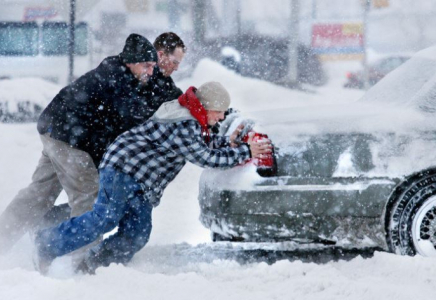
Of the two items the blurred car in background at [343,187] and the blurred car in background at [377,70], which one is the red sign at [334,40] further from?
the blurred car in background at [343,187]

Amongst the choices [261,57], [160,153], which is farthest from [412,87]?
[261,57]

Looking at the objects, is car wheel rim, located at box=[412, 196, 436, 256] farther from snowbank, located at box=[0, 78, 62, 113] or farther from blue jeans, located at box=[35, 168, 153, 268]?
snowbank, located at box=[0, 78, 62, 113]

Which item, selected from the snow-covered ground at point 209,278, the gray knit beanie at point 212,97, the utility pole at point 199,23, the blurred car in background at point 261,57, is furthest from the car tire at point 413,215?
the blurred car in background at point 261,57

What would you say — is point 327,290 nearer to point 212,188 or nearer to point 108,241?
point 212,188

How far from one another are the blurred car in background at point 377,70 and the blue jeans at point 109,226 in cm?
2093

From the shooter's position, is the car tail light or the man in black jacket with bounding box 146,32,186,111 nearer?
the car tail light

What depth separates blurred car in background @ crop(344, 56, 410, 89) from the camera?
82.3 ft

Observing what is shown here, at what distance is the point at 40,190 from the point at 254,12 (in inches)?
1018

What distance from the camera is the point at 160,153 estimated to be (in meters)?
4.69

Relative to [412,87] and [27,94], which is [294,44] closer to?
[27,94]

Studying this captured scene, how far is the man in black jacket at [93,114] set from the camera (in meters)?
5.02

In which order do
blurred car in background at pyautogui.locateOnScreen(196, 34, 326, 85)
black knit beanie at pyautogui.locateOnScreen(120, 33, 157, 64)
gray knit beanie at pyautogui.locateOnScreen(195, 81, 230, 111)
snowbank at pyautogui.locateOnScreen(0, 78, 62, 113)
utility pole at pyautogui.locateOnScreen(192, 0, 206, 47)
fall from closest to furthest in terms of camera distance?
1. gray knit beanie at pyautogui.locateOnScreen(195, 81, 230, 111)
2. black knit beanie at pyautogui.locateOnScreen(120, 33, 157, 64)
3. snowbank at pyautogui.locateOnScreen(0, 78, 62, 113)
4. utility pole at pyautogui.locateOnScreen(192, 0, 206, 47)
5. blurred car in background at pyautogui.locateOnScreen(196, 34, 326, 85)

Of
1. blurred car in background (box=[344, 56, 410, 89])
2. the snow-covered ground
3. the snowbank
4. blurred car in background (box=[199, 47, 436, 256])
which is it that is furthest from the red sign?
blurred car in background (box=[199, 47, 436, 256])

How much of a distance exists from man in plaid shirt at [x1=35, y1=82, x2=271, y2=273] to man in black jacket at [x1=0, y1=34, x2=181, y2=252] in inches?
15.2
